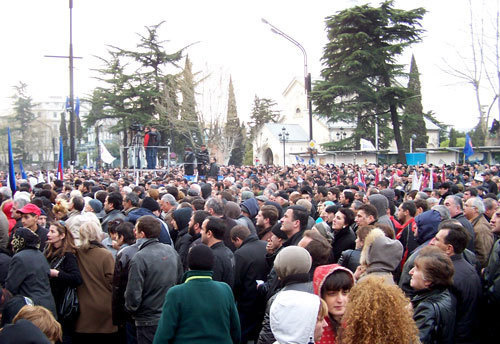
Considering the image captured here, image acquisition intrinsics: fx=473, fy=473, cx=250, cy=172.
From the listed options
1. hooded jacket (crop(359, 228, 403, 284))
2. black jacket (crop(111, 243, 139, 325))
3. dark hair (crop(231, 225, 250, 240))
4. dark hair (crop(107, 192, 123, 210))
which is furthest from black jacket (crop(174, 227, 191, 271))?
hooded jacket (crop(359, 228, 403, 284))

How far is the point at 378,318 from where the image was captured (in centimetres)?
283

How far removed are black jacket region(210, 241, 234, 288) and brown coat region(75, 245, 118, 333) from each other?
127 centimetres

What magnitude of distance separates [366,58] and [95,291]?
3527cm

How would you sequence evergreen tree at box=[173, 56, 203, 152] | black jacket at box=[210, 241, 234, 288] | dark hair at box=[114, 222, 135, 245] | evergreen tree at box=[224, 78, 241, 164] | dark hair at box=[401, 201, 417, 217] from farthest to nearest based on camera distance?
1. evergreen tree at box=[224, 78, 241, 164]
2. evergreen tree at box=[173, 56, 203, 152]
3. dark hair at box=[401, 201, 417, 217]
4. dark hair at box=[114, 222, 135, 245]
5. black jacket at box=[210, 241, 234, 288]

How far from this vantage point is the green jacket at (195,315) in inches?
153

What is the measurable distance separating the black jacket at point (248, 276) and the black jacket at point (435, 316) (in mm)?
2254

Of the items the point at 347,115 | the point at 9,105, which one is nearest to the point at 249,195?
the point at 347,115

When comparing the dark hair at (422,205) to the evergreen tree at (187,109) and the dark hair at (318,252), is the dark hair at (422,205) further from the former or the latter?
the evergreen tree at (187,109)

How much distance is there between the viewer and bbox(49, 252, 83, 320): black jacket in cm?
541

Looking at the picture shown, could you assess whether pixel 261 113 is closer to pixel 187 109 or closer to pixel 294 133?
pixel 294 133

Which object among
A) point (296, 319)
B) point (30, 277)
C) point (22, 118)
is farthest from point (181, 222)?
point (22, 118)

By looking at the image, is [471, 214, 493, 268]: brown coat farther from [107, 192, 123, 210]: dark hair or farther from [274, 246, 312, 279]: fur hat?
[107, 192, 123, 210]: dark hair

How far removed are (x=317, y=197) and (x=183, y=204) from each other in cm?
467

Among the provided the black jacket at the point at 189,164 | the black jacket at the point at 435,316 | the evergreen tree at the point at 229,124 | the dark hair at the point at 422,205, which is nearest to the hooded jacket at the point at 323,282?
the black jacket at the point at 435,316
